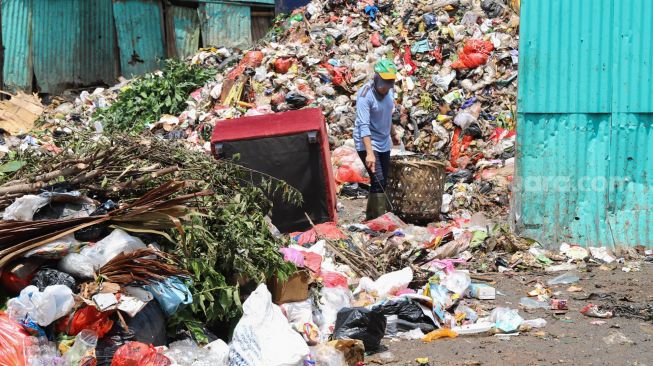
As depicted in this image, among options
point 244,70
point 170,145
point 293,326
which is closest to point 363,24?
point 244,70

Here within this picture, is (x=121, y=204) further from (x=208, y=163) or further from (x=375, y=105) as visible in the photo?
(x=375, y=105)

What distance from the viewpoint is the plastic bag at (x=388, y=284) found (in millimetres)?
5641

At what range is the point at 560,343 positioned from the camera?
488 centimetres

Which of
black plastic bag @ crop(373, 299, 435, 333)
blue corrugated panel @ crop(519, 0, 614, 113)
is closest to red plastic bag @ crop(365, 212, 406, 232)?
blue corrugated panel @ crop(519, 0, 614, 113)

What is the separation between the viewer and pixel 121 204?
459 cm

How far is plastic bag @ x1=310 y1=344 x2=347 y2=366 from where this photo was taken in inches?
169

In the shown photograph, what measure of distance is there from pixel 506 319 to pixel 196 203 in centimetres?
202

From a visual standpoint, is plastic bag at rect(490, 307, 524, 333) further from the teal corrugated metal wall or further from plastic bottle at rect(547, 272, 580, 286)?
the teal corrugated metal wall

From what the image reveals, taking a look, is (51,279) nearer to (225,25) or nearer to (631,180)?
(631,180)

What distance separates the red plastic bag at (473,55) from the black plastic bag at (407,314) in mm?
7038

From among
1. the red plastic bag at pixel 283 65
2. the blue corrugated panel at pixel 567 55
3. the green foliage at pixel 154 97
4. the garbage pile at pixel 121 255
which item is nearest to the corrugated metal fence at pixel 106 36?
the green foliage at pixel 154 97

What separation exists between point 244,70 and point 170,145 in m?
7.29

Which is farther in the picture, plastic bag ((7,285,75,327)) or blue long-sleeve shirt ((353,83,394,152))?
blue long-sleeve shirt ((353,83,394,152))

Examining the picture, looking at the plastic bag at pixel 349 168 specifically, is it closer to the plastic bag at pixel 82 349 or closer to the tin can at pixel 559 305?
the tin can at pixel 559 305
